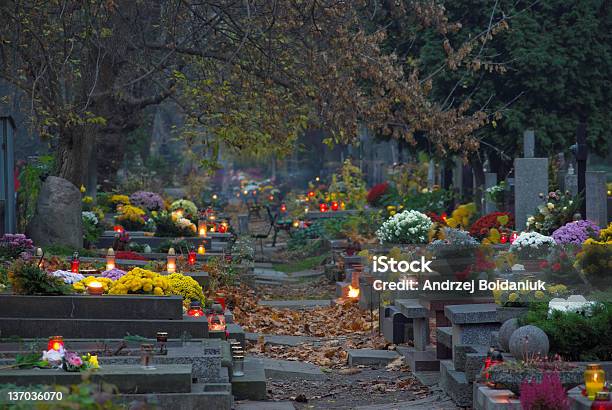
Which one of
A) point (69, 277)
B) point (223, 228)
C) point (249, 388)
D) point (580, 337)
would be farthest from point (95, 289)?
point (223, 228)

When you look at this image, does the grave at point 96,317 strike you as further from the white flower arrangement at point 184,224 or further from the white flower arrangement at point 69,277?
the white flower arrangement at point 184,224

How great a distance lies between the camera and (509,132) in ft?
109

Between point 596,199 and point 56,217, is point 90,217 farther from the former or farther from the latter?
point 596,199

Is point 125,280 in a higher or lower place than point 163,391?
higher

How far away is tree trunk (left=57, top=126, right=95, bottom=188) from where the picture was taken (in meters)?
26.0

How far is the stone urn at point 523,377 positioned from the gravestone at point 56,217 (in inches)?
501

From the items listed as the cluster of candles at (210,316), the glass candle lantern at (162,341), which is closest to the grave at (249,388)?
the cluster of candles at (210,316)

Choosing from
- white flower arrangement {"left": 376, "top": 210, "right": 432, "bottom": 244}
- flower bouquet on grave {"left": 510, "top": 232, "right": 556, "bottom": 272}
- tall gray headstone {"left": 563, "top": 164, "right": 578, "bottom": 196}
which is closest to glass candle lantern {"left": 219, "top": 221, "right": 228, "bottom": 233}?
white flower arrangement {"left": 376, "top": 210, "right": 432, "bottom": 244}

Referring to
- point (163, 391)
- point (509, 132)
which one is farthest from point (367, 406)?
point (509, 132)

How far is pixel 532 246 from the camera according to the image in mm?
20125

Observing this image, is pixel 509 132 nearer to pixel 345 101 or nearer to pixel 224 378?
pixel 345 101

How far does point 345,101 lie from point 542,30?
1489 cm

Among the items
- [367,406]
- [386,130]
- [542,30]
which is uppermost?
[542,30]

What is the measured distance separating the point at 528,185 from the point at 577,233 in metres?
5.29
